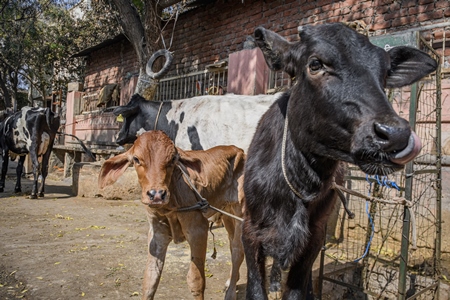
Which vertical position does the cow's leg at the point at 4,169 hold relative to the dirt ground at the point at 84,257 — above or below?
above

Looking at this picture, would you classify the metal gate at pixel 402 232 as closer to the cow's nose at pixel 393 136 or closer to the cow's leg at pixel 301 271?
the cow's leg at pixel 301 271

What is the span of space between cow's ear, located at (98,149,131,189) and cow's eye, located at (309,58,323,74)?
67.5 inches

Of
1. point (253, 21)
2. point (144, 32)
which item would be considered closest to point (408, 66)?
point (144, 32)

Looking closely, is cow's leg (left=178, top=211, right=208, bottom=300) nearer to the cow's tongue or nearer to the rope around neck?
the rope around neck

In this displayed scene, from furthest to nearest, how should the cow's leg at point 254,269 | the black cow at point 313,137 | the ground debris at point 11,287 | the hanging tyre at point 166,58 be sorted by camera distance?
the hanging tyre at point 166,58
the ground debris at point 11,287
the cow's leg at point 254,269
the black cow at point 313,137

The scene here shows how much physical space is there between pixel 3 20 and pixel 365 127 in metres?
19.6

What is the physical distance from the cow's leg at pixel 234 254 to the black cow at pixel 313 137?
126 centimetres

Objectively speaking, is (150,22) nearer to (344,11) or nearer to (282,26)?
(282,26)

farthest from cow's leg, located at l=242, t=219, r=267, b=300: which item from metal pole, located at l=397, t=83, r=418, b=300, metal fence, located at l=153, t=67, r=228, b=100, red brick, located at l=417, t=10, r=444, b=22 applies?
metal fence, located at l=153, t=67, r=228, b=100

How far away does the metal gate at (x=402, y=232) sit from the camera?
3.14m

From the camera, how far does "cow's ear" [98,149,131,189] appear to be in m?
2.97

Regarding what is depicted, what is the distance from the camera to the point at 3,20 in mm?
16812

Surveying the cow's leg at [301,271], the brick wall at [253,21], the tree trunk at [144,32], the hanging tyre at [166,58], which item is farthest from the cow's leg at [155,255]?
the tree trunk at [144,32]

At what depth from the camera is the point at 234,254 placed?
376 centimetres
